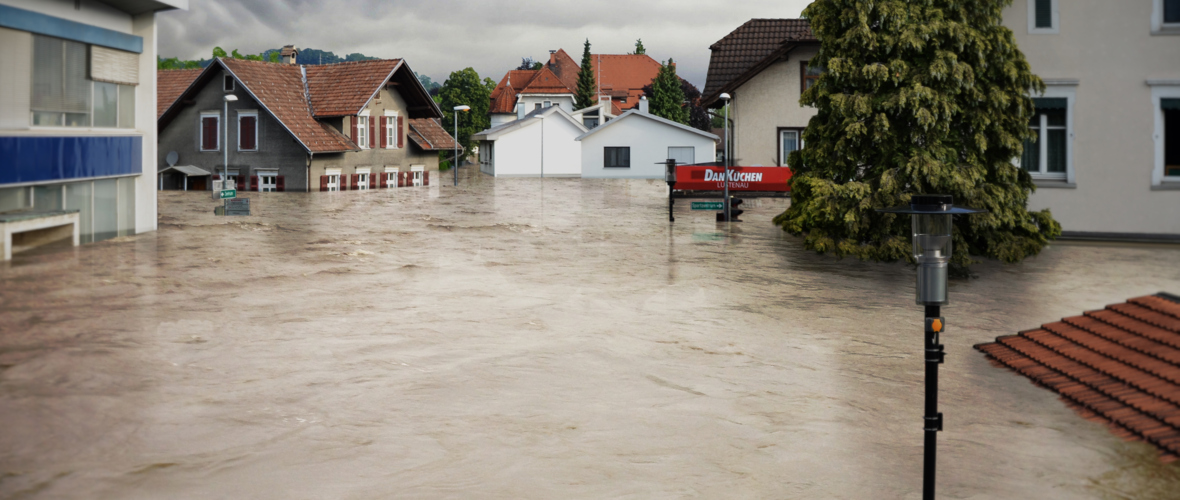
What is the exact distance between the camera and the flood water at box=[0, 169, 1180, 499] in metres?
8.35

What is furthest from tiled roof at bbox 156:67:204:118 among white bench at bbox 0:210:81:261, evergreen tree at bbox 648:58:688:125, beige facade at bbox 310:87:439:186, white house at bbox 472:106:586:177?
evergreen tree at bbox 648:58:688:125

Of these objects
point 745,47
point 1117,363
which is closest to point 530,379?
point 1117,363

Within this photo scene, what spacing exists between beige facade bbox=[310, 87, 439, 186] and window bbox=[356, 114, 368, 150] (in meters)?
0.24

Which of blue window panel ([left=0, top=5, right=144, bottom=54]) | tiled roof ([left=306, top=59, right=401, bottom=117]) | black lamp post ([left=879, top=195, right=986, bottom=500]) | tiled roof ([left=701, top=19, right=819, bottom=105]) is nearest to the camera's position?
black lamp post ([left=879, top=195, right=986, bottom=500])

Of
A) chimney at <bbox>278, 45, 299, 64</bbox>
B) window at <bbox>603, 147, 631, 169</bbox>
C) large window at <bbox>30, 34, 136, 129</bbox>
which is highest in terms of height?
chimney at <bbox>278, 45, 299, 64</bbox>

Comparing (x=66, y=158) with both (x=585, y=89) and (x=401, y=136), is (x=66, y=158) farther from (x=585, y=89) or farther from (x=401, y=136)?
(x=585, y=89)

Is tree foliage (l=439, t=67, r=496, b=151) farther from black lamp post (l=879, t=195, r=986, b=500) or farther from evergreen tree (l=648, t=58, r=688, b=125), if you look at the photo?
black lamp post (l=879, t=195, r=986, b=500)

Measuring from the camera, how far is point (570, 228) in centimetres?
3012

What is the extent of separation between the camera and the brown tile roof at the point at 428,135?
5683 centimetres

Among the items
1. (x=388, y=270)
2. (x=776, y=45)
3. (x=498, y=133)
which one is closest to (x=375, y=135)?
(x=498, y=133)

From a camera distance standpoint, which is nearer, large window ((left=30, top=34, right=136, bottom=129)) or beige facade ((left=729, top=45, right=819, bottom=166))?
large window ((left=30, top=34, right=136, bottom=129))

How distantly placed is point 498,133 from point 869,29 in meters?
47.9

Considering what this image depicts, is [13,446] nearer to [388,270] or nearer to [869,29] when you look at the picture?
[388,270]

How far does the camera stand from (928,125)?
816 inches
